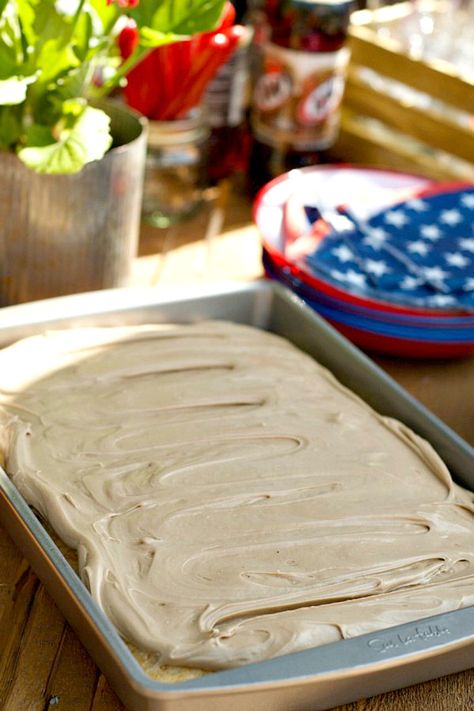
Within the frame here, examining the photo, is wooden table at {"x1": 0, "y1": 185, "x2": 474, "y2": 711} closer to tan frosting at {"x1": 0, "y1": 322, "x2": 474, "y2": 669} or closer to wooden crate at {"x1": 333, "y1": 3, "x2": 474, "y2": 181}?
tan frosting at {"x1": 0, "y1": 322, "x2": 474, "y2": 669}

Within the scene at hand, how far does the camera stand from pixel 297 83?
4.81 feet

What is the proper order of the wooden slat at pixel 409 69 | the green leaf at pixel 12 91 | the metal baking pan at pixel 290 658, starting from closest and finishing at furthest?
the metal baking pan at pixel 290 658 → the green leaf at pixel 12 91 → the wooden slat at pixel 409 69

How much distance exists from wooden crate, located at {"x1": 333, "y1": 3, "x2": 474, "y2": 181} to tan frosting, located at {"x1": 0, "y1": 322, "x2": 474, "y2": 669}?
2.02 ft

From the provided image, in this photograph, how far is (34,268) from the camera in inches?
44.6

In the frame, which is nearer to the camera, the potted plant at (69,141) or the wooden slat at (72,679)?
the wooden slat at (72,679)

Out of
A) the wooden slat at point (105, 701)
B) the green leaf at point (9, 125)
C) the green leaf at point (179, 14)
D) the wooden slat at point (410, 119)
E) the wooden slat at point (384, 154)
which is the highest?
the green leaf at point (179, 14)

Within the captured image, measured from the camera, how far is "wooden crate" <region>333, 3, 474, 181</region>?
1.53 m

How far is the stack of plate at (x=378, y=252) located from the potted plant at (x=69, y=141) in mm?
227

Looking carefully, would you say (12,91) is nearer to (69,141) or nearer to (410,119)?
(69,141)

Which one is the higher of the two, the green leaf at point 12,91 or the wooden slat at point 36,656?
the green leaf at point 12,91

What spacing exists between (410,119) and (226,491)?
3.03 ft

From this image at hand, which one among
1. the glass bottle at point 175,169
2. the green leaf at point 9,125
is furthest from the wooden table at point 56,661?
the glass bottle at point 175,169

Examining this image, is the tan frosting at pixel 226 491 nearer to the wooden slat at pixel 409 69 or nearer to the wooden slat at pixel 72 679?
the wooden slat at pixel 72 679

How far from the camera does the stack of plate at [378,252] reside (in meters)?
1.19
